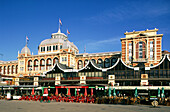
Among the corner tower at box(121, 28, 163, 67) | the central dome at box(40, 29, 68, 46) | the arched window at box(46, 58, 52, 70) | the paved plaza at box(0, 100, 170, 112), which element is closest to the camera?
the paved plaza at box(0, 100, 170, 112)

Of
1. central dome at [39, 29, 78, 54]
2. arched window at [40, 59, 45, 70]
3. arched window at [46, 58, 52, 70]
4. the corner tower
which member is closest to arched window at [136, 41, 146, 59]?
the corner tower

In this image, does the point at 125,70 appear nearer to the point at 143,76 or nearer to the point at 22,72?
the point at 143,76

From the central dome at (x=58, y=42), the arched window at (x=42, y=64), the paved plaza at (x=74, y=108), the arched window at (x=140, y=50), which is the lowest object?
the paved plaza at (x=74, y=108)

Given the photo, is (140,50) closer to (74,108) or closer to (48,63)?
(48,63)

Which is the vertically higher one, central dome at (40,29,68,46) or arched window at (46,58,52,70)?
Result: central dome at (40,29,68,46)

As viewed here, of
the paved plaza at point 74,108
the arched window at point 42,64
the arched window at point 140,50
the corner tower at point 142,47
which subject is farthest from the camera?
the arched window at point 42,64

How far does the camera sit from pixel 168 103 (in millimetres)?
35219

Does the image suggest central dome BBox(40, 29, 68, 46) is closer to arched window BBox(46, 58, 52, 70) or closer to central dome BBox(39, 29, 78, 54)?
central dome BBox(39, 29, 78, 54)

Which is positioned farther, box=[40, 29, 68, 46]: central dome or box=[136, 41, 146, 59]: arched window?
box=[40, 29, 68, 46]: central dome

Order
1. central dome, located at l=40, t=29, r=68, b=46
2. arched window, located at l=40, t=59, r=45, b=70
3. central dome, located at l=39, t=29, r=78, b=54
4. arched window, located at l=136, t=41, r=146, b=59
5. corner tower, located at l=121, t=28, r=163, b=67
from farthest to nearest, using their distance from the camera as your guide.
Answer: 1. central dome, located at l=40, t=29, r=68, b=46
2. central dome, located at l=39, t=29, r=78, b=54
3. arched window, located at l=40, t=59, r=45, b=70
4. arched window, located at l=136, t=41, r=146, b=59
5. corner tower, located at l=121, t=28, r=163, b=67

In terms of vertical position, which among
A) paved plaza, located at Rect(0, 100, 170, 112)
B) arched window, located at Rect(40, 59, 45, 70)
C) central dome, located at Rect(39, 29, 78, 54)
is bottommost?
paved plaza, located at Rect(0, 100, 170, 112)

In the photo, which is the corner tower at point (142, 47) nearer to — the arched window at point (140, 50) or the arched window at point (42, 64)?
the arched window at point (140, 50)

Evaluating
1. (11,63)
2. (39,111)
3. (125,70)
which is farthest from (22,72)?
(39,111)

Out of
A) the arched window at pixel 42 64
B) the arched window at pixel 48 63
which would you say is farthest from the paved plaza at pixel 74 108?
the arched window at pixel 42 64
